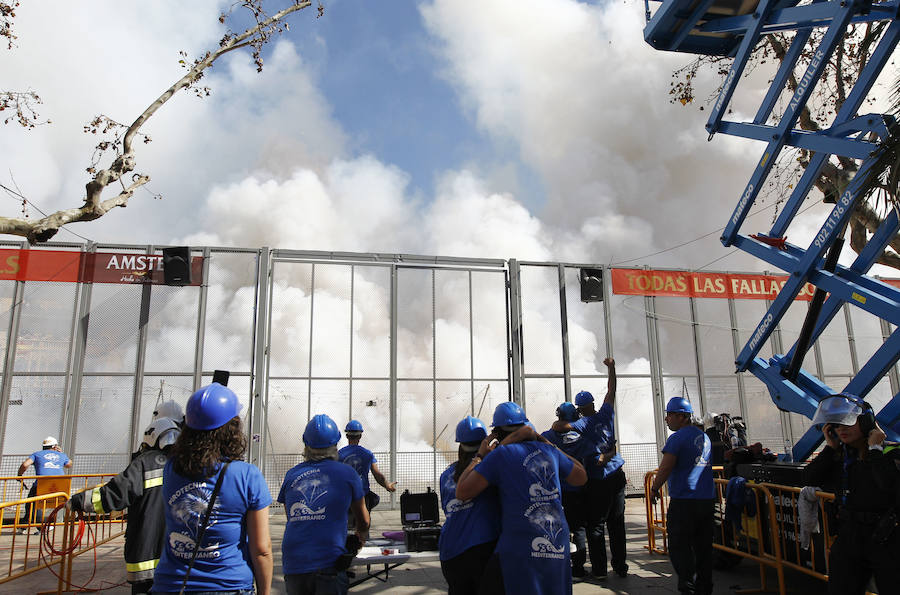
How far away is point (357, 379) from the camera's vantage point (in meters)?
14.0

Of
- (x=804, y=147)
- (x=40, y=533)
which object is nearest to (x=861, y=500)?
(x=804, y=147)

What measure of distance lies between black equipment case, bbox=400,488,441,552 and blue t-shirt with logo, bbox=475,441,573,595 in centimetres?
232

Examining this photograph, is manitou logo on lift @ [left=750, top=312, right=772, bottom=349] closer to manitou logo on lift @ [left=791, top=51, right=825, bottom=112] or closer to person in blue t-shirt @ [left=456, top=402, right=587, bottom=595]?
manitou logo on lift @ [left=791, top=51, right=825, bottom=112]

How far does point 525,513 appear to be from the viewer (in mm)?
3371

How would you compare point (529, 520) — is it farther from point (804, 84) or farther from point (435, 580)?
point (804, 84)

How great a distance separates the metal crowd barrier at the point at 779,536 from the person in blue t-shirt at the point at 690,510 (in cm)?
78

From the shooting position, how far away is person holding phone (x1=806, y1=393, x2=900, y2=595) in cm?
362

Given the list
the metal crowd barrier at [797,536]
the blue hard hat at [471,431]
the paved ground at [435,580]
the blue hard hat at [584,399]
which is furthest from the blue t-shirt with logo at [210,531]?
the blue hard hat at [584,399]

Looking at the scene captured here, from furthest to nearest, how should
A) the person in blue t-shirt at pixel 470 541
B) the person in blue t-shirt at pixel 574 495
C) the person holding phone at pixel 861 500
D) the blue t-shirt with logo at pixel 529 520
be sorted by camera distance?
the person in blue t-shirt at pixel 574 495, the person holding phone at pixel 861 500, the person in blue t-shirt at pixel 470 541, the blue t-shirt with logo at pixel 529 520

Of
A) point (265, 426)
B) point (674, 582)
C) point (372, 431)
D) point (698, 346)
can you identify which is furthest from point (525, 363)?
point (674, 582)

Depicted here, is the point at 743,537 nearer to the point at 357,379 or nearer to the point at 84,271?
the point at 357,379

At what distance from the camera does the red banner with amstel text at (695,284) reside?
53.1ft

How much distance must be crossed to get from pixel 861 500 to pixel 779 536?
2497 millimetres

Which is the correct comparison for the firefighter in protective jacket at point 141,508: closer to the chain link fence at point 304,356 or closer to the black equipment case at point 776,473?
the black equipment case at point 776,473
